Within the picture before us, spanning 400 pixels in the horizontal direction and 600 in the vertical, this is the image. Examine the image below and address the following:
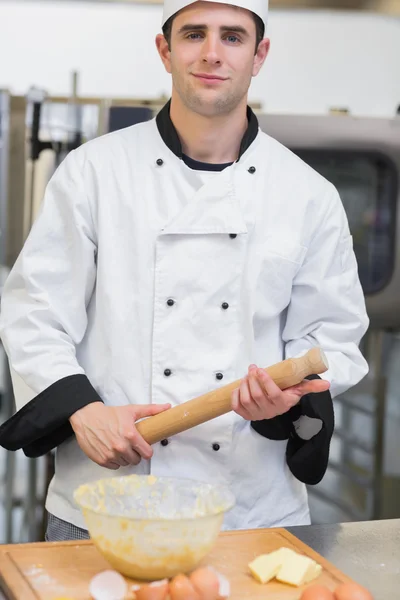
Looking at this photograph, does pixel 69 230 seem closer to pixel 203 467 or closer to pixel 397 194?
pixel 203 467

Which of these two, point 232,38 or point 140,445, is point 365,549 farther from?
point 232,38

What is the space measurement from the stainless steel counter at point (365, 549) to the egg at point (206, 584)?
0.23 m

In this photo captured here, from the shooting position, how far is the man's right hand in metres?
1.40

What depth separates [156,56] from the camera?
4.09m

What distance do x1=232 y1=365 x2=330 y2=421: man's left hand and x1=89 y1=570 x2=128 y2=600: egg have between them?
333 millimetres

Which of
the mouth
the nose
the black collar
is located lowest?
the black collar

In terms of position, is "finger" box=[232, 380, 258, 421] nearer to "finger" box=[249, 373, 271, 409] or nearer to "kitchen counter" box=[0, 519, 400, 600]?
"finger" box=[249, 373, 271, 409]

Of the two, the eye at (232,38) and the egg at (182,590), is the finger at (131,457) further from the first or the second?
the eye at (232,38)

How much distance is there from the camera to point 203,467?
154 cm

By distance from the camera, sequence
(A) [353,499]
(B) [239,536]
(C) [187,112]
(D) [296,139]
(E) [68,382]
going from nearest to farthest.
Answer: (B) [239,536] < (E) [68,382] < (C) [187,112] < (D) [296,139] < (A) [353,499]

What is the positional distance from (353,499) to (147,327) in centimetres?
191

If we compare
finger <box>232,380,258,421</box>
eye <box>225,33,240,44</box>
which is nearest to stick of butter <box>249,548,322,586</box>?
finger <box>232,380,258,421</box>

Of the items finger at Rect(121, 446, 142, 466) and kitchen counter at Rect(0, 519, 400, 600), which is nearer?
kitchen counter at Rect(0, 519, 400, 600)

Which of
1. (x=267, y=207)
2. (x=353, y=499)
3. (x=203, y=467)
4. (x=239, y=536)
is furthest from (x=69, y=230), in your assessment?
(x=353, y=499)
